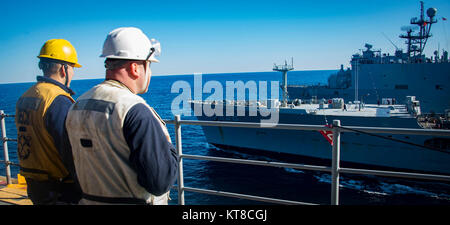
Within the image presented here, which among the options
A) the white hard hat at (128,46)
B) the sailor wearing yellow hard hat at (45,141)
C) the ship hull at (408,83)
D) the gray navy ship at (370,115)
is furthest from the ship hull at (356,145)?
the white hard hat at (128,46)

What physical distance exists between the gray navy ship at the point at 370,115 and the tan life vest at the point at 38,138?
1513cm

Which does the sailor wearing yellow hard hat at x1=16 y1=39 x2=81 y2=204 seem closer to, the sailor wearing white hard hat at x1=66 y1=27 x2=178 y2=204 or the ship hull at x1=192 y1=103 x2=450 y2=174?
the sailor wearing white hard hat at x1=66 y1=27 x2=178 y2=204

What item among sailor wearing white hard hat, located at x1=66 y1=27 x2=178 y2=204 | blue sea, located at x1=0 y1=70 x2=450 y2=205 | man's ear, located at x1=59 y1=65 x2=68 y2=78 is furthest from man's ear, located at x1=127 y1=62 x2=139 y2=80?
blue sea, located at x1=0 y1=70 x2=450 y2=205

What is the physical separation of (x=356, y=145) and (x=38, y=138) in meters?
18.2

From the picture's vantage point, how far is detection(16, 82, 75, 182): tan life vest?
78.6 inches

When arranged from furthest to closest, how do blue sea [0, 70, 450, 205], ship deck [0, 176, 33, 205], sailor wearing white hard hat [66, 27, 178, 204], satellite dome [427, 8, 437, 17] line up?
1. satellite dome [427, 8, 437, 17]
2. blue sea [0, 70, 450, 205]
3. ship deck [0, 176, 33, 205]
4. sailor wearing white hard hat [66, 27, 178, 204]

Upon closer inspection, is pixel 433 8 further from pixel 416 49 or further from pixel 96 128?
pixel 96 128

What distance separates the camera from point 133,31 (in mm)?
1542

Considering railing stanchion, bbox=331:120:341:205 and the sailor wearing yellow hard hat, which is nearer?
the sailor wearing yellow hard hat

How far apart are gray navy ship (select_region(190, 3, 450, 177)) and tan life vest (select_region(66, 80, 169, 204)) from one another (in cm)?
1506

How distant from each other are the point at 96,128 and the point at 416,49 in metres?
31.7

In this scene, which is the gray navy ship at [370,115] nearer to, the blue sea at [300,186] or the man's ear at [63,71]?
the blue sea at [300,186]

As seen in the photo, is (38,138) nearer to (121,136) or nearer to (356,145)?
(121,136)
